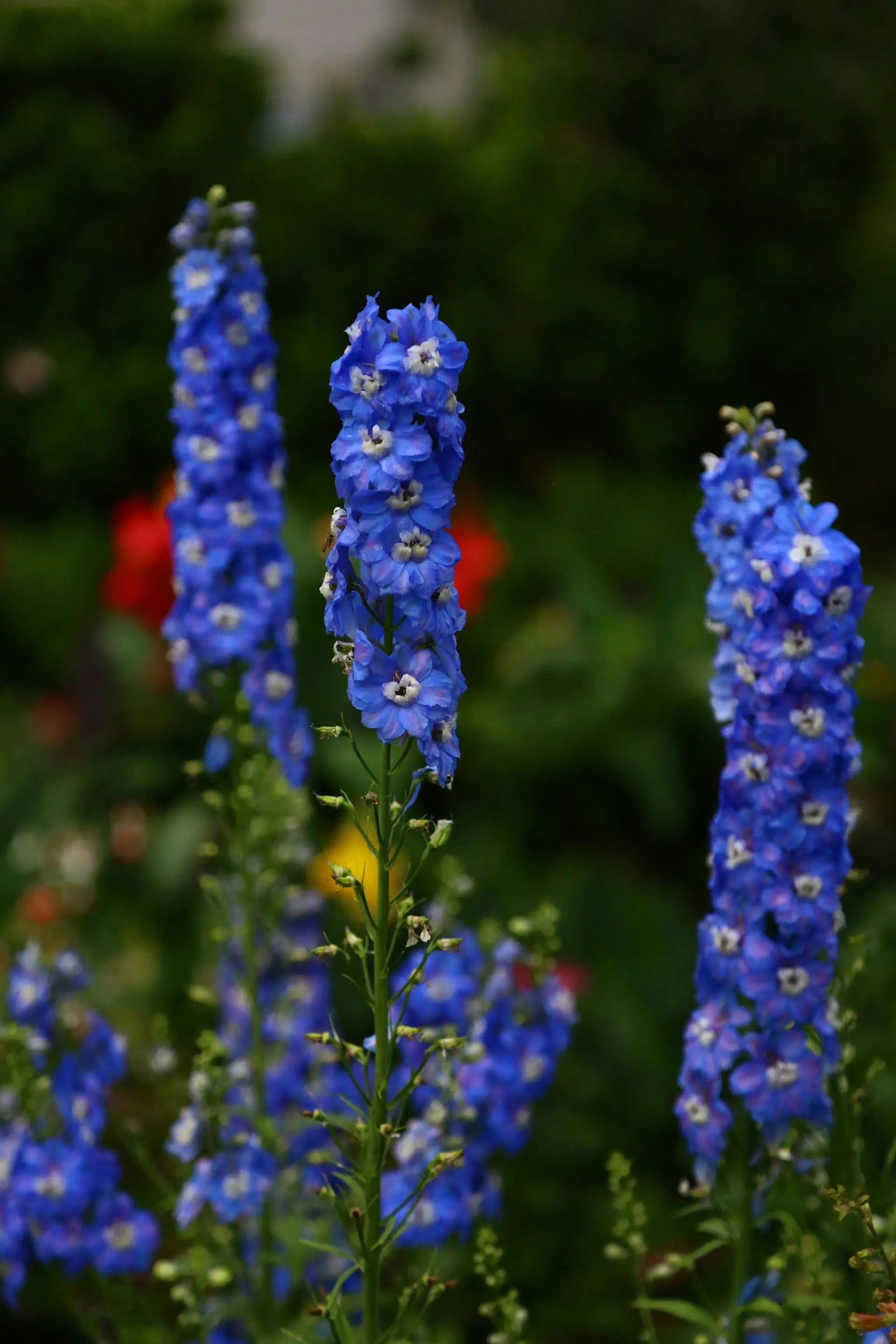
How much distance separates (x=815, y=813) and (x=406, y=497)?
2.36ft

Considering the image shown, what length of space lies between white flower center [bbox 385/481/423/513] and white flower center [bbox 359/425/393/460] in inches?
1.5

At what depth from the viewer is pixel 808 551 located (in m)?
1.81

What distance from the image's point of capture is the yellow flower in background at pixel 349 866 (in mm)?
4188

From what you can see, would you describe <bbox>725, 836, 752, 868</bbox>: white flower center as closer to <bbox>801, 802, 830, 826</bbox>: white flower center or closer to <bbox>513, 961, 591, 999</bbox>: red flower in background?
<bbox>801, 802, 830, 826</bbox>: white flower center

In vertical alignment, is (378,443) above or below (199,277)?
below

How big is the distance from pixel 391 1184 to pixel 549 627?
4.11 m

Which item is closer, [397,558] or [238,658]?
[397,558]

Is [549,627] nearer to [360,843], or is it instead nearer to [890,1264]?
[360,843]

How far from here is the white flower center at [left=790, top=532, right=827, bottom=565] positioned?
180cm

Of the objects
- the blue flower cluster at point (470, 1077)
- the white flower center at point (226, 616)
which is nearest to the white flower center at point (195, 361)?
the white flower center at point (226, 616)

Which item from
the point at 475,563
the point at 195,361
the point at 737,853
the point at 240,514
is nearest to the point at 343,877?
the point at 737,853

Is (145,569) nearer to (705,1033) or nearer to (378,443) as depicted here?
(705,1033)

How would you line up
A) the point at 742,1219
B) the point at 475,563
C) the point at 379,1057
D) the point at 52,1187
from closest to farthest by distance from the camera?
the point at 379,1057 → the point at 742,1219 → the point at 52,1187 → the point at 475,563

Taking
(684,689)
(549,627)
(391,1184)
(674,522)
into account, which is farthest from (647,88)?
(391,1184)
